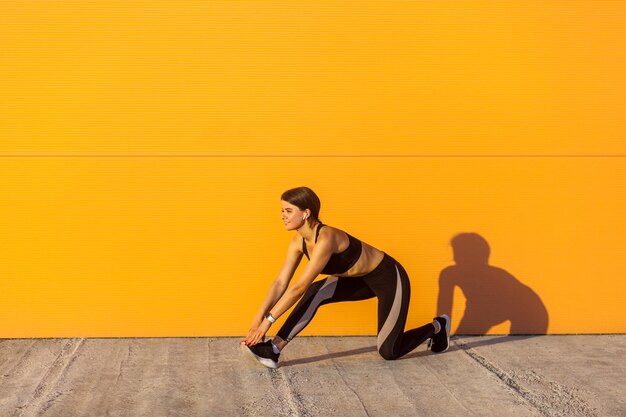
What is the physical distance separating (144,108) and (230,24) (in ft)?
2.37

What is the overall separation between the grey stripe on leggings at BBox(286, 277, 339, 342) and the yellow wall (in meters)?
0.67

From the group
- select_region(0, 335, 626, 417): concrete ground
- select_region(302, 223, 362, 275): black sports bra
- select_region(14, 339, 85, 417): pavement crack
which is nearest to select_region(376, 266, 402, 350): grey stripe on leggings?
select_region(0, 335, 626, 417): concrete ground

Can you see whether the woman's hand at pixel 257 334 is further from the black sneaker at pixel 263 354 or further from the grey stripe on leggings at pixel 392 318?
the grey stripe on leggings at pixel 392 318

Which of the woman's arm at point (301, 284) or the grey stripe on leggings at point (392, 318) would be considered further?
the grey stripe on leggings at point (392, 318)

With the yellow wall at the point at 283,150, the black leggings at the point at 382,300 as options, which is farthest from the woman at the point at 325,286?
the yellow wall at the point at 283,150

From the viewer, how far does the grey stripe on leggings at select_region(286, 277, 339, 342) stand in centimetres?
537

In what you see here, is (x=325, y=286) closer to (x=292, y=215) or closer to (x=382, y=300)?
(x=382, y=300)

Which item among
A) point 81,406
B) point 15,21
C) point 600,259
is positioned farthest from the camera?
point 600,259

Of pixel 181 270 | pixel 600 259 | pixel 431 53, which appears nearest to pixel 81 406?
pixel 181 270

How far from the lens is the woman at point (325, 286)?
518 cm

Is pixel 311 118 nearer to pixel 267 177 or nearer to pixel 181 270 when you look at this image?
pixel 267 177

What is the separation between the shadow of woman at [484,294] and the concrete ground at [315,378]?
0.14 metres

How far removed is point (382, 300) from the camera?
5.46 meters

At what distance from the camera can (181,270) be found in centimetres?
602
